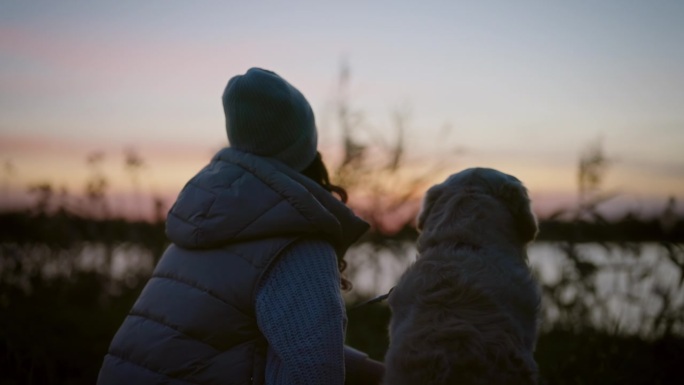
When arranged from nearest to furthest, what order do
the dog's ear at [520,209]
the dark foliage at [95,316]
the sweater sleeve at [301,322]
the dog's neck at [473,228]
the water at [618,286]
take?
1. the sweater sleeve at [301,322]
2. the dog's neck at [473,228]
3. the dog's ear at [520,209]
4. the dark foliage at [95,316]
5. the water at [618,286]

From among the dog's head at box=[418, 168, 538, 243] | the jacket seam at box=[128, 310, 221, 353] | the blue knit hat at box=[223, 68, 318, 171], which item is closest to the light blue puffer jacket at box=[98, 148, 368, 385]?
the jacket seam at box=[128, 310, 221, 353]

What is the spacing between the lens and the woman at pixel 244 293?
259cm

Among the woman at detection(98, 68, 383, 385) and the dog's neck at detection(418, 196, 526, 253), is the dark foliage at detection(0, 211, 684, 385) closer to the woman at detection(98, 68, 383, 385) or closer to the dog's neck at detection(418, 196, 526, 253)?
the dog's neck at detection(418, 196, 526, 253)

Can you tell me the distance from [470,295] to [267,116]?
1094 mm

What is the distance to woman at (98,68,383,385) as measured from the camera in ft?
→ 8.49

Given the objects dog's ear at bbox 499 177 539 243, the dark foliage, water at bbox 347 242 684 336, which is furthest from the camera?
water at bbox 347 242 684 336

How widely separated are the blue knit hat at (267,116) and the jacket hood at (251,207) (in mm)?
88

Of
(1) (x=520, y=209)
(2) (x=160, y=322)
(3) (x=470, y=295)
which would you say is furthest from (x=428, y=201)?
(2) (x=160, y=322)

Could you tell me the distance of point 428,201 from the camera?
3.59 metres

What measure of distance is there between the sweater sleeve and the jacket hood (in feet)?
0.47

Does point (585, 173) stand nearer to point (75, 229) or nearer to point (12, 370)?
point (12, 370)

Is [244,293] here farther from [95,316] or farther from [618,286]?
[95,316]

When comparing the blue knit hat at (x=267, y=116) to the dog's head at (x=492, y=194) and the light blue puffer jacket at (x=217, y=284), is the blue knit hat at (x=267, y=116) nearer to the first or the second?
the light blue puffer jacket at (x=217, y=284)

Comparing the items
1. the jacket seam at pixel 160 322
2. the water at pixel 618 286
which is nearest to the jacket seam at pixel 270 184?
the jacket seam at pixel 160 322
